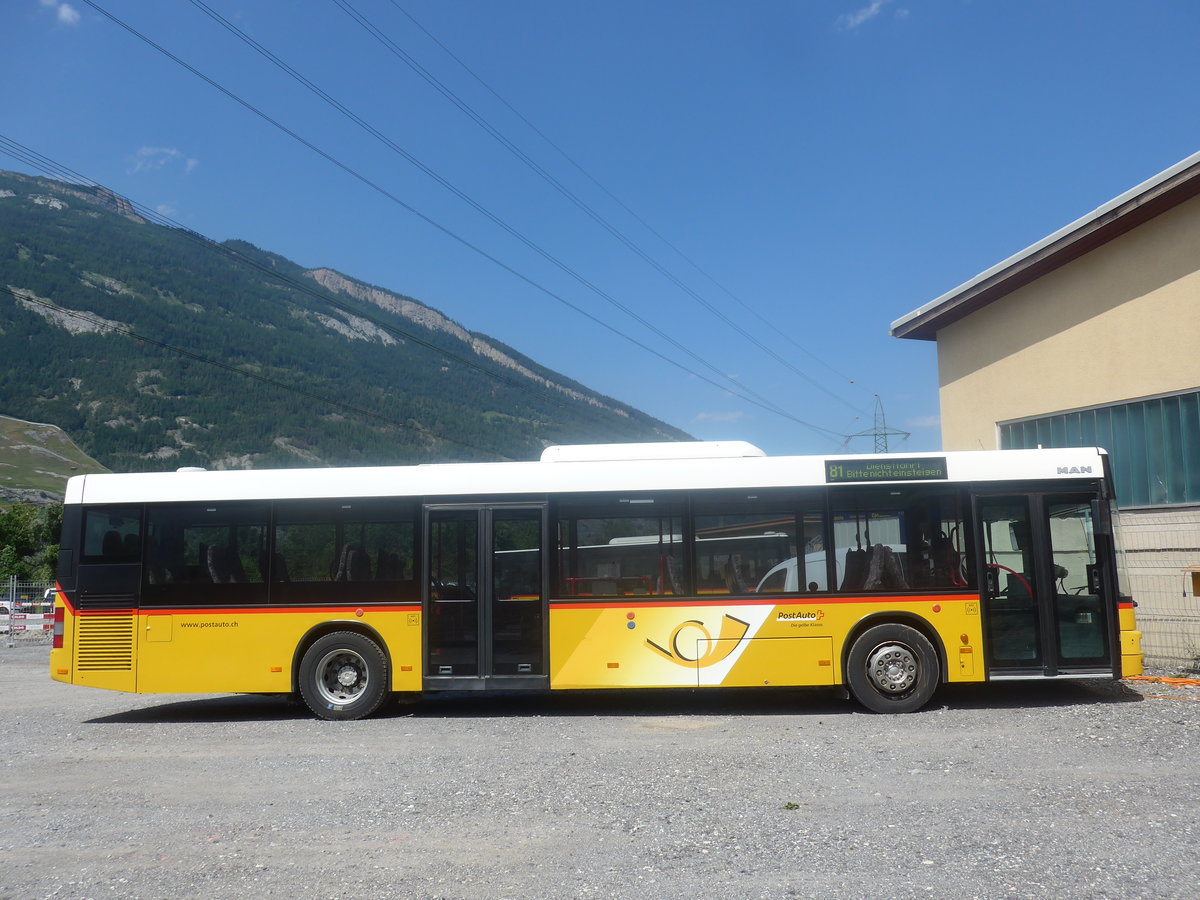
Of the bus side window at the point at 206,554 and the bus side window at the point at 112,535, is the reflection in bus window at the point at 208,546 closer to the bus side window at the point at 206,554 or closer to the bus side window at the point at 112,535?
the bus side window at the point at 206,554

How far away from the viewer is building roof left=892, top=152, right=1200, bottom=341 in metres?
14.6

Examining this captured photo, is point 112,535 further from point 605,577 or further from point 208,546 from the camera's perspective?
point 605,577

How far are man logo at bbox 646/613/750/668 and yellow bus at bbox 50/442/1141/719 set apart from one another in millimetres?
25

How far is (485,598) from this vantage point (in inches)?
456

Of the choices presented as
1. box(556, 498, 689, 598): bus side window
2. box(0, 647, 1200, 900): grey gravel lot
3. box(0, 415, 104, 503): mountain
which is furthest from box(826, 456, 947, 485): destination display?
box(0, 415, 104, 503): mountain

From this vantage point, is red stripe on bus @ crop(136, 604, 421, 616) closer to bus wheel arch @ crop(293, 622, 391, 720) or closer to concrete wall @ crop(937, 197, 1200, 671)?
bus wheel arch @ crop(293, 622, 391, 720)

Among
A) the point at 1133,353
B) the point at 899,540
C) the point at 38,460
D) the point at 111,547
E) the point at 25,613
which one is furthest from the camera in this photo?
the point at 38,460

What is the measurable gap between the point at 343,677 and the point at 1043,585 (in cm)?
812

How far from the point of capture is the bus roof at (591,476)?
11.5m

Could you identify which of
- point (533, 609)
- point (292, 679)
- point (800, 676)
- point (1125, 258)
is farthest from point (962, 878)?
point (1125, 258)

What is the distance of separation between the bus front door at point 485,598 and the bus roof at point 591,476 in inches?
14.7

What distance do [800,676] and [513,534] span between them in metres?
3.67

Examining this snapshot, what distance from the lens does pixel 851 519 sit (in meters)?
11.4

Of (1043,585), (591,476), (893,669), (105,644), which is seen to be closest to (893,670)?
(893,669)
